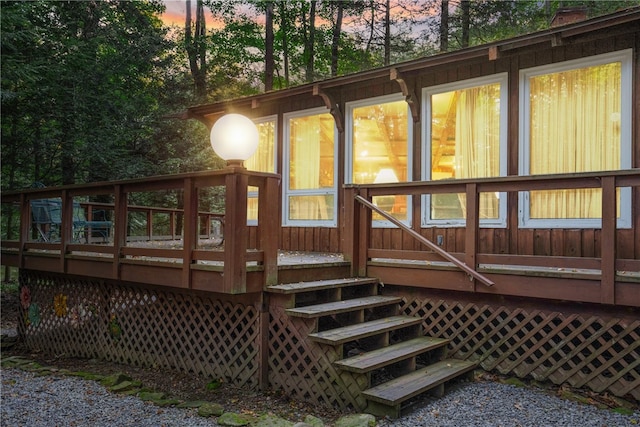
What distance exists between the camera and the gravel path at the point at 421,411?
324 centimetres

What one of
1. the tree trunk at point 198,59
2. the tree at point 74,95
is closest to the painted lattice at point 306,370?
the tree at point 74,95

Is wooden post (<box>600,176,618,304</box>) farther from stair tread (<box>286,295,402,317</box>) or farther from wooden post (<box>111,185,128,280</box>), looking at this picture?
wooden post (<box>111,185,128,280</box>)

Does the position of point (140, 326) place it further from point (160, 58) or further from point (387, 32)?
point (387, 32)

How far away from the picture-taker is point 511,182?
4.02 meters

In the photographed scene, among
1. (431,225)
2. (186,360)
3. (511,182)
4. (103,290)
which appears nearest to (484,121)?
(431,225)

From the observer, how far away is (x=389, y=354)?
3783mm

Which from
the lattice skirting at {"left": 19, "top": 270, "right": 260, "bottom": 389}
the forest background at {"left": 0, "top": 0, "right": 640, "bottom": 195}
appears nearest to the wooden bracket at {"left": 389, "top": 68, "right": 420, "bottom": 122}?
the lattice skirting at {"left": 19, "top": 270, "right": 260, "bottom": 389}

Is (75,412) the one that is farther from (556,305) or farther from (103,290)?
(556,305)

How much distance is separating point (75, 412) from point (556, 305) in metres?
4.01

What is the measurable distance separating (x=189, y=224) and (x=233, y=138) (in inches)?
35.7

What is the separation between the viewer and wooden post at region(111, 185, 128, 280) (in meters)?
4.85

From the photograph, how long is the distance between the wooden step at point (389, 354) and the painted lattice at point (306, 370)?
0.30 ft

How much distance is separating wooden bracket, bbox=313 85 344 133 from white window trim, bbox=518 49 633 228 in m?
2.42

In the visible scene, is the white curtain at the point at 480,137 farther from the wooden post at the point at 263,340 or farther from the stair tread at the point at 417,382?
the wooden post at the point at 263,340
